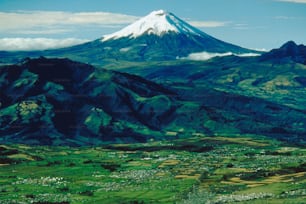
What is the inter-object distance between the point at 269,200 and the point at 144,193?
157ft

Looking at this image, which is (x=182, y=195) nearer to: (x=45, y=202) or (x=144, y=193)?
(x=144, y=193)

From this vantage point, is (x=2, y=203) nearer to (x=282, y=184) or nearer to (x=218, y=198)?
(x=218, y=198)

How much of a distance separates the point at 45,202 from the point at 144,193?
32.0 m

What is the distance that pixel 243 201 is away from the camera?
541ft

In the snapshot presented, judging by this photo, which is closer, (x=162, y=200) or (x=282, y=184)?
(x=162, y=200)

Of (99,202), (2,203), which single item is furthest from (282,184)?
(2,203)

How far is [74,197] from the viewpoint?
195m

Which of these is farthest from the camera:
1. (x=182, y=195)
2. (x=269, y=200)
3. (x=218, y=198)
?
(x=182, y=195)

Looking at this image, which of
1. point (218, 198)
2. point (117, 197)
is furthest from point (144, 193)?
point (218, 198)

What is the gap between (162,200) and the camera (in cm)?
18438

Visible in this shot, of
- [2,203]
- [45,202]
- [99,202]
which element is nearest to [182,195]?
[99,202]

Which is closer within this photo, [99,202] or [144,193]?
[99,202]

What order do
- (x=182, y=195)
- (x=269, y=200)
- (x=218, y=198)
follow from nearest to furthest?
(x=269, y=200) → (x=218, y=198) → (x=182, y=195)

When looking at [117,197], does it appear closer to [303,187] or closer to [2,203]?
[2,203]
